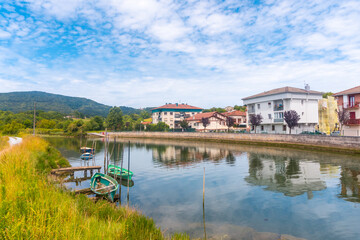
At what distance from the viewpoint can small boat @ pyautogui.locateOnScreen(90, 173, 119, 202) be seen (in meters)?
14.6

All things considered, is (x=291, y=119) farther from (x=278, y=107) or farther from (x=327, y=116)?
(x=327, y=116)

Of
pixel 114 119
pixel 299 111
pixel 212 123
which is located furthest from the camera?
Answer: pixel 114 119

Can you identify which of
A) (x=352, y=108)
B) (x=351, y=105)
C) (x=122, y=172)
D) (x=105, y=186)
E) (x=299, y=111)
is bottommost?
(x=122, y=172)

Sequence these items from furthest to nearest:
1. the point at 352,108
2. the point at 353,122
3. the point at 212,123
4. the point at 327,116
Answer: the point at 212,123, the point at 327,116, the point at 352,108, the point at 353,122

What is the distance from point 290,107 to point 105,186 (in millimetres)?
49022

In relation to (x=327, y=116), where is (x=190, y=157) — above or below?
below

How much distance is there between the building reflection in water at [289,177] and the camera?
16984 mm

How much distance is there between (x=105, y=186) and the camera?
15758mm

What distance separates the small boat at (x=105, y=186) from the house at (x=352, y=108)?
4521 cm

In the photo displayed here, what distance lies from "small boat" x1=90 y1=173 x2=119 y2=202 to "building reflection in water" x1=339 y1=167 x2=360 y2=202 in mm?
15643

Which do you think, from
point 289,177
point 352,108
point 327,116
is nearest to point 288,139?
point 352,108

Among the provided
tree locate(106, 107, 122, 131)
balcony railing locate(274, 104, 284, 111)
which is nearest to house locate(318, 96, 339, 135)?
balcony railing locate(274, 104, 284, 111)

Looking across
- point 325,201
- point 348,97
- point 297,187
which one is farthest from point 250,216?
point 348,97

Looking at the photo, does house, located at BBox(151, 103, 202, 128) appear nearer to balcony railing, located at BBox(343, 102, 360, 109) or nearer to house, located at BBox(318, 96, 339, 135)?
house, located at BBox(318, 96, 339, 135)
